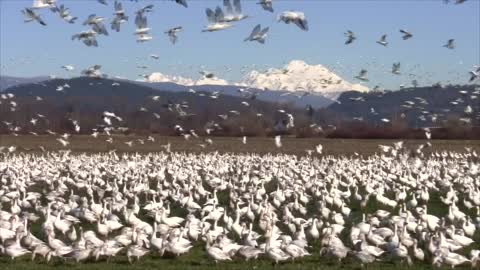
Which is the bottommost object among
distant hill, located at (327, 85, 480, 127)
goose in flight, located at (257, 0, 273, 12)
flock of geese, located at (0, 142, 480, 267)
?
flock of geese, located at (0, 142, 480, 267)

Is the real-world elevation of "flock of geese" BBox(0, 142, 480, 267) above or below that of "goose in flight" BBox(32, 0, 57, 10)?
below

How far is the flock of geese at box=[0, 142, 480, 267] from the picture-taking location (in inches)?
605

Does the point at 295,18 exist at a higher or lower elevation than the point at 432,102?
lower

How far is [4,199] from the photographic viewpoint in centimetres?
2466

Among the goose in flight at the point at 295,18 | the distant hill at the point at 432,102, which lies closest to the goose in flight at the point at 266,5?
the goose in flight at the point at 295,18

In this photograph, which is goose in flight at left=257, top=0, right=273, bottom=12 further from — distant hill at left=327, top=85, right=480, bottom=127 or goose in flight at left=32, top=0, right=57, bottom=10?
distant hill at left=327, top=85, right=480, bottom=127

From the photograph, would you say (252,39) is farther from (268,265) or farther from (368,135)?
(368,135)

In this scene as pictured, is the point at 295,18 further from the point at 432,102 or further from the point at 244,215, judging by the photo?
the point at 432,102

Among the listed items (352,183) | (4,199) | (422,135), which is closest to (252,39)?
(4,199)

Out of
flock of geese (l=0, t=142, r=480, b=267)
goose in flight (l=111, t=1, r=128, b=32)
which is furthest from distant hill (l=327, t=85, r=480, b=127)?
goose in flight (l=111, t=1, r=128, b=32)

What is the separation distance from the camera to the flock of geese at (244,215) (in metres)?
15.4

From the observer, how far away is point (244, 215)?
2136 centimetres

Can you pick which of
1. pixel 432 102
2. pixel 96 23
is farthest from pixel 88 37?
pixel 432 102

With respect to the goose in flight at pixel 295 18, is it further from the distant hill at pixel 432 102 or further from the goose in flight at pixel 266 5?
the distant hill at pixel 432 102
